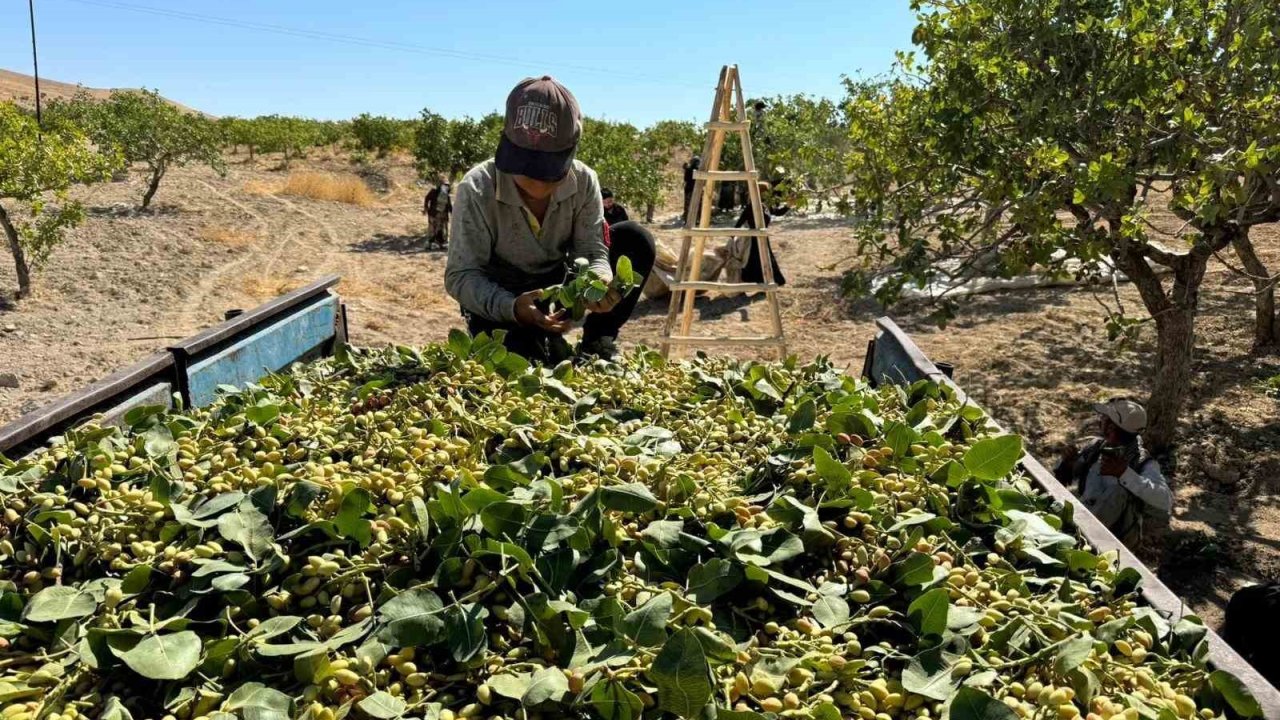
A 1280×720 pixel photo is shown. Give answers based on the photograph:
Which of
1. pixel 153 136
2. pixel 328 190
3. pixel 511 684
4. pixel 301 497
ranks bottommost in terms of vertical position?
pixel 511 684

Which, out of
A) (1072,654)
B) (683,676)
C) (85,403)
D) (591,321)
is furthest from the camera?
(591,321)

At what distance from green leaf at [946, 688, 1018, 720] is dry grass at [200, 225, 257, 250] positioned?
52.0 ft

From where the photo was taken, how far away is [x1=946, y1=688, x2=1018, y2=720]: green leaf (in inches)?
51.7

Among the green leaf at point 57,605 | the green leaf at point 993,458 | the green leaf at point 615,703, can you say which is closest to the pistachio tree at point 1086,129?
the green leaf at point 993,458

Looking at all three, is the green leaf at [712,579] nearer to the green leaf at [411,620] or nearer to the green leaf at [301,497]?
the green leaf at [411,620]

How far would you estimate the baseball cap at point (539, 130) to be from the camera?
3.45 meters

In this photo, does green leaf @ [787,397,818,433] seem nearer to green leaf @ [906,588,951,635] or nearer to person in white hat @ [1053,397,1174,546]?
green leaf @ [906,588,951,635]

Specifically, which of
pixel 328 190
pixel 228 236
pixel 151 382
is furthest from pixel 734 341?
pixel 328 190

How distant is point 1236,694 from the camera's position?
1.39m

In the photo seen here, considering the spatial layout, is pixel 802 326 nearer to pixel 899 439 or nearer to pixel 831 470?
pixel 899 439

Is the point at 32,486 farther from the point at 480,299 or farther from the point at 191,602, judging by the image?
the point at 480,299

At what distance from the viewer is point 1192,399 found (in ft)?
23.2

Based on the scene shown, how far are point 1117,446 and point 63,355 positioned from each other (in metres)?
9.24

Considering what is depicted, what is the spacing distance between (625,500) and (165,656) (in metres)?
0.86
